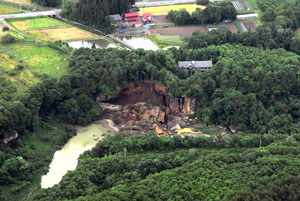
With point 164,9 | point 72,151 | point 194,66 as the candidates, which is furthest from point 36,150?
point 164,9

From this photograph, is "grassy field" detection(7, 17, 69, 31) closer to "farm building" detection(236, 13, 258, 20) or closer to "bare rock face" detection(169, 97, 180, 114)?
"bare rock face" detection(169, 97, 180, 114)

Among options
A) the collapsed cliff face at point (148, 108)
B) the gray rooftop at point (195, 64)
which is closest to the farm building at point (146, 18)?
the gray rooftop at point (195, 64)

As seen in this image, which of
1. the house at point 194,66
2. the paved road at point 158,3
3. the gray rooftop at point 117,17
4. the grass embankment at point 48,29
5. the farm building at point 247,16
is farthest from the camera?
the paved road at point 158,3

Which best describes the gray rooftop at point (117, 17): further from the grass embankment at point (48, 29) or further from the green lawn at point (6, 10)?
the green lawn at point (6, 10)

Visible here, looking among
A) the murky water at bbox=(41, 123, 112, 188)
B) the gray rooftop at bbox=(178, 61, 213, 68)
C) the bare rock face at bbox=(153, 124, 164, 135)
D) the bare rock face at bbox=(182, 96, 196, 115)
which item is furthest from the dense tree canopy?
the bare rock face at bbox=(153, 124, 164, 135)

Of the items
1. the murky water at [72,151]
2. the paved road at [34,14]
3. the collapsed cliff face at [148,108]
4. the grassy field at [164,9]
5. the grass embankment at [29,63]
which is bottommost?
the murky water at [72,151]
